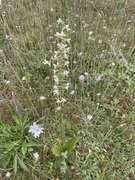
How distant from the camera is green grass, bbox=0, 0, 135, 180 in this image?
1.47 m

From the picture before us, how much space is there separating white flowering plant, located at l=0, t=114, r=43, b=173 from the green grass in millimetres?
43

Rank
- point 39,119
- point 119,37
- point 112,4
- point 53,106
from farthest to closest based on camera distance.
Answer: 1. point 112,4
2. point 119,37
3. point 53,106
4. point 39,119

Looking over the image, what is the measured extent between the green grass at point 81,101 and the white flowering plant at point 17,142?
0.04 metres

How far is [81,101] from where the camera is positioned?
1813mm

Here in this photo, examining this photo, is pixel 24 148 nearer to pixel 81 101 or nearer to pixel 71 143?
pixel 71 143

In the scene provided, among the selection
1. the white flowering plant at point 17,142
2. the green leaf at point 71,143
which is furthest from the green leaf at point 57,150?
the white flowering plant at point 17,142

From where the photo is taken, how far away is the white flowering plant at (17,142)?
142 centimetres

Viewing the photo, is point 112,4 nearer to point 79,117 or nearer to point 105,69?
point 105,69

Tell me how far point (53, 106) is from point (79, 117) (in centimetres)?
29

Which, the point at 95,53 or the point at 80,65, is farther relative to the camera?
the point at 95,53

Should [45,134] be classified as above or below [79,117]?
below

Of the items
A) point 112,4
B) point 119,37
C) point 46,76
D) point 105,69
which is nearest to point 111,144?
point 105,69

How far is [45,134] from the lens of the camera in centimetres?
160

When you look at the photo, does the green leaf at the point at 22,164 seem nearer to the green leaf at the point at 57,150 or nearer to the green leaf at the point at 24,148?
the green leaf at the point at 24,148
